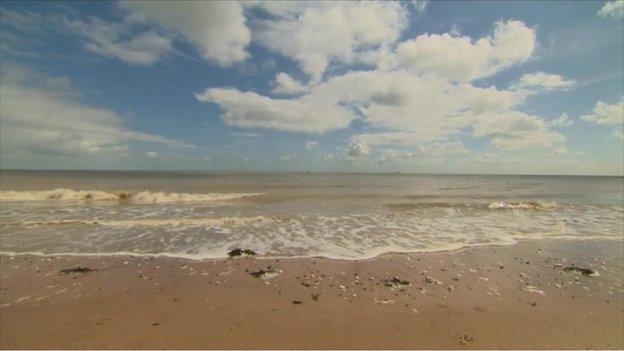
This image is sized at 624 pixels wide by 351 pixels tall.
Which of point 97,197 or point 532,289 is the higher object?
point 97,197

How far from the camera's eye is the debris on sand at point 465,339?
459cm

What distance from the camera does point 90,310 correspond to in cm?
548

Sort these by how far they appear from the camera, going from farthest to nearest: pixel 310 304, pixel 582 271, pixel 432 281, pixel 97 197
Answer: pixel 97 197 < pixel 582 271 < pixel 432 281 < pixel 310 304

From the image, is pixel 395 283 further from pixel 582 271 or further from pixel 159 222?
pixel 159 222

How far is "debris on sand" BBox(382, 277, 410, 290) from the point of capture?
6805 millimetres

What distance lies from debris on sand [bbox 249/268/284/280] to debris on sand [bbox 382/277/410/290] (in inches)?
103

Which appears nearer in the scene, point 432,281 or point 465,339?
point 465,339

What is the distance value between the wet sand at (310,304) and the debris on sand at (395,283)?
46mm

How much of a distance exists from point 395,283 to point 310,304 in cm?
227

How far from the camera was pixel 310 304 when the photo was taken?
19.1 feet

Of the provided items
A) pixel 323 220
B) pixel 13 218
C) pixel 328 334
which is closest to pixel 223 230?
pixel 323 220

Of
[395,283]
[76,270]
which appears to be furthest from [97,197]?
[395,283]

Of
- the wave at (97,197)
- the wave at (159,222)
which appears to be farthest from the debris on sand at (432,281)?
the wave at (97,197)

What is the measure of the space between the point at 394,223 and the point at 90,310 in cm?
1281
